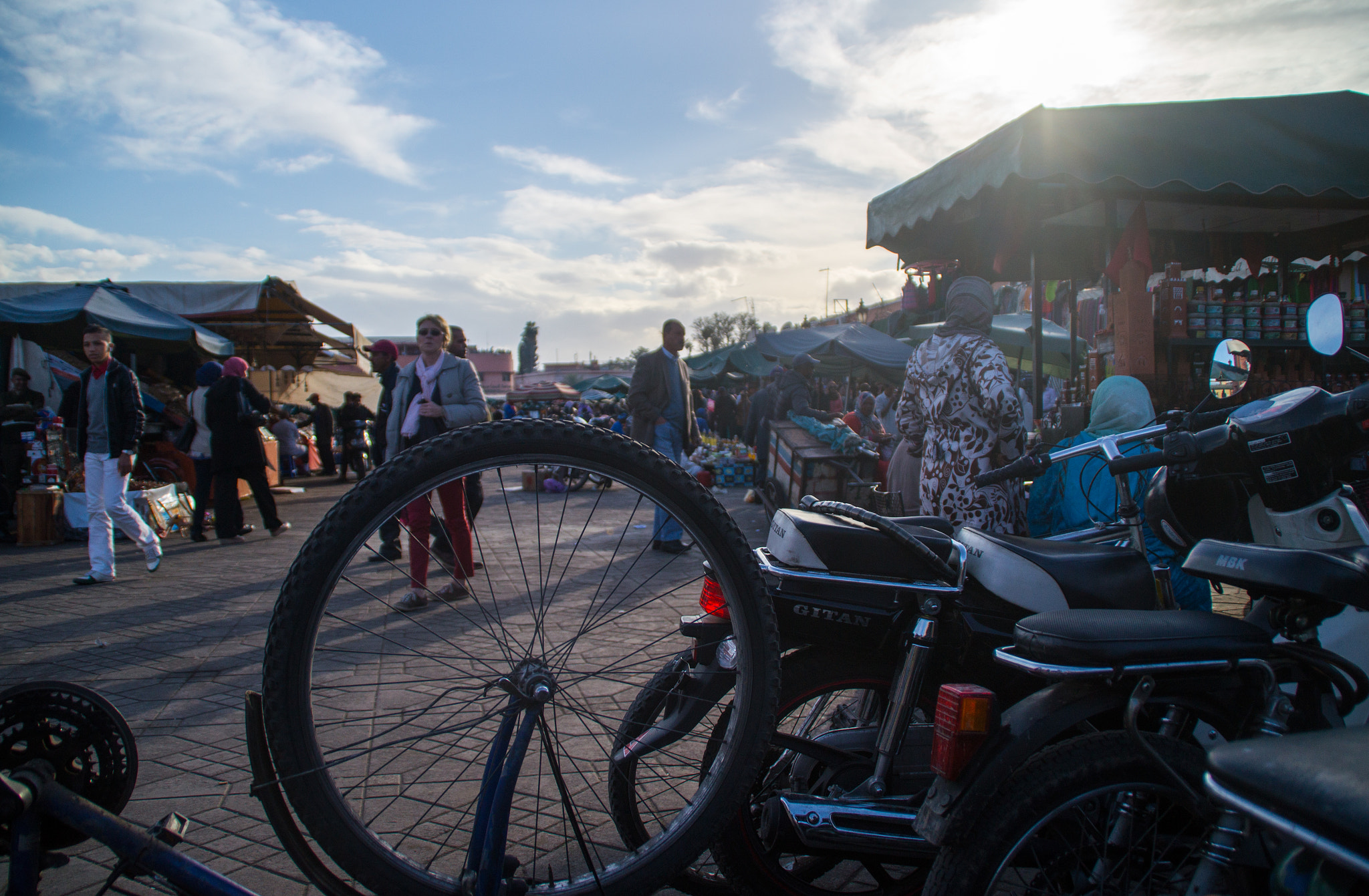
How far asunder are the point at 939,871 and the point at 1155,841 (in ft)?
1.45

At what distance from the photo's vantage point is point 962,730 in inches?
59.4

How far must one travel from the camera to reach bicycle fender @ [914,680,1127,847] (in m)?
1.44

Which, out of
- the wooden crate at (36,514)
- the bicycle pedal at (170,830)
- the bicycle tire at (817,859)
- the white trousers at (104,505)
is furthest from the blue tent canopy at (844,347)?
the bicycle pedal at (170,830)

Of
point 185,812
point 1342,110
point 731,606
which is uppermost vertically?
point 1342,110

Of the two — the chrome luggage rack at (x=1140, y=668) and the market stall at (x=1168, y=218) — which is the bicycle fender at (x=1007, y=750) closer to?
the chrome luggage rack at (x=1140, y=668)

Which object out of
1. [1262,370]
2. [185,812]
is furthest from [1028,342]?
[185,812]

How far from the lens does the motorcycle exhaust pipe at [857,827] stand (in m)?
1.73

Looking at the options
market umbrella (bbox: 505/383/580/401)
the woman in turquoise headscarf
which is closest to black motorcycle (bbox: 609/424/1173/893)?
the woman in turquoise headscarf

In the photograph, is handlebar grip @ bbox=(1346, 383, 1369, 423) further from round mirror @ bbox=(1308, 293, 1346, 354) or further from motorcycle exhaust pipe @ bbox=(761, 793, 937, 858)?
motorcycle exhaust pipe @ bbox=(761, 793, 937, 858)

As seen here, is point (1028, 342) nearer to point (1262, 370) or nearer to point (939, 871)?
point (1262, 370)

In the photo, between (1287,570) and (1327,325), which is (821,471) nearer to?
(1327,325)

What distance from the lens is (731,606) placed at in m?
1.60

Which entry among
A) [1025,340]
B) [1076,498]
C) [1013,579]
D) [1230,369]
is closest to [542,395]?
[1025,340]

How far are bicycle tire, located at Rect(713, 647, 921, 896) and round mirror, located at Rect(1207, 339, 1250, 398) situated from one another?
1356 mm
